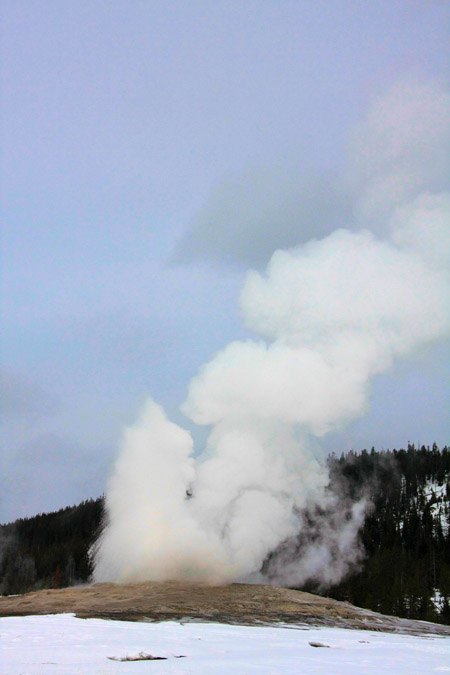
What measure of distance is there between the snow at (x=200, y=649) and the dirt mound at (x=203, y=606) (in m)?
5.84

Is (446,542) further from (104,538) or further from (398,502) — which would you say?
(104,538)

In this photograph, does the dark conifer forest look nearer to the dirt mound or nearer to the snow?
the dirt mound

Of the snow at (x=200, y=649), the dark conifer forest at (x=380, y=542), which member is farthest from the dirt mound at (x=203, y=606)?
the dark conifer forest at (x=380, y=542)

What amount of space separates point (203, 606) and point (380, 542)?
341 feet

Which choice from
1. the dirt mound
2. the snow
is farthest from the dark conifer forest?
the snow

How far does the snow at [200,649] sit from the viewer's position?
18.6 meters

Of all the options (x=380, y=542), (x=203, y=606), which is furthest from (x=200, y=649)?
(x=380, y=542)

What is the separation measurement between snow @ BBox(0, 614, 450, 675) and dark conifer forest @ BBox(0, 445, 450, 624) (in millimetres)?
66432

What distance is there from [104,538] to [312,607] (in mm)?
39487

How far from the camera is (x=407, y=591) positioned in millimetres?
100688

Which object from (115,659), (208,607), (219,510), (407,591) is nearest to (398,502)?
(407,591)

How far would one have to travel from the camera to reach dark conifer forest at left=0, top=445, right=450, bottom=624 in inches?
4122

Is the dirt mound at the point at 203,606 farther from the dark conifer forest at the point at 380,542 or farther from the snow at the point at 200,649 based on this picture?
the dark conifer forest at the point at 380,542

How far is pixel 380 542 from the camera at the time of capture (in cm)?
14312
